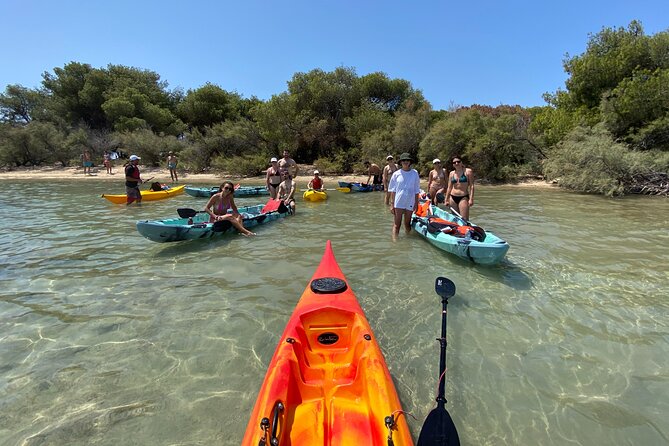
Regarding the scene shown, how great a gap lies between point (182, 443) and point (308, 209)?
Answer: 35.9 ft

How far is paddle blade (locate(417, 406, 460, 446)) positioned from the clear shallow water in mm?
733

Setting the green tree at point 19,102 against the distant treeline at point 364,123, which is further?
the green tree at point 19,102

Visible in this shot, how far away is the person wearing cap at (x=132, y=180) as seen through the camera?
488 inches

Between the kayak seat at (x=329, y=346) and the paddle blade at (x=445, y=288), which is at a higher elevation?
the paddle blade at (x=445, y=288)

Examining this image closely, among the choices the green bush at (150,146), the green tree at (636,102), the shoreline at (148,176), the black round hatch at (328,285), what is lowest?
the black round hatch at (328,285)

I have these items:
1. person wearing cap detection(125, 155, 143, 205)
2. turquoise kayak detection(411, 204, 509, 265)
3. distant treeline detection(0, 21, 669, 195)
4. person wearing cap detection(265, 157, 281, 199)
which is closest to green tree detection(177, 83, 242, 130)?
distant treeline detection(0, 21, 669, 195)

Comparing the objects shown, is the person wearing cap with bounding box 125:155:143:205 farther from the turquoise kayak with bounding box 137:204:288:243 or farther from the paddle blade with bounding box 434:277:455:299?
the paddle blade with bounding box 434:277:455:299

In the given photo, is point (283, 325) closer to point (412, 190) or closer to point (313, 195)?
point (412, 190)

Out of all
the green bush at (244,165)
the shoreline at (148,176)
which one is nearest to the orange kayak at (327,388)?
the shoreline at (148,176)

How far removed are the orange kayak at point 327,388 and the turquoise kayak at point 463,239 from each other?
321 centimetres

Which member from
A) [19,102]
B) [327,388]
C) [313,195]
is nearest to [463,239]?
[327,388]

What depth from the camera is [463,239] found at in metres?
6.67

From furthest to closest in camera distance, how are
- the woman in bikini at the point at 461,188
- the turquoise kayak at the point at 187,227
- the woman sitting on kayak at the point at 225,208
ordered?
the woman sitting on kayak at the point at 225,208, the woman in bikini at the point at 461,188, the turquoise kayak at the point at 187,227

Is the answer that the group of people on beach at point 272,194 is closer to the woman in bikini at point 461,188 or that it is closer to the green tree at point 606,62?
the woman in bikini at point 461,188
